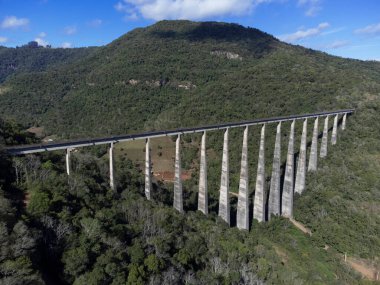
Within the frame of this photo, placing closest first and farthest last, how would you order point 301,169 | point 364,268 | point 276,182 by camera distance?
point 364,268 → point 276,182 → point 301,169

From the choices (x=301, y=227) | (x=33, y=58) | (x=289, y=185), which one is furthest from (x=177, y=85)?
(x=33, y=58)

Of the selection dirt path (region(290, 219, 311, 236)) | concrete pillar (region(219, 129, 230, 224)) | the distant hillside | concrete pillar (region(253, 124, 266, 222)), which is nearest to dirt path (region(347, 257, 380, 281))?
dirt path (region(290, 219, 311, 236))

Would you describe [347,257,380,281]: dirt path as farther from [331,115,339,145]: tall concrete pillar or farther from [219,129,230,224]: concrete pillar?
[331,115,339,145]: tall concrete pillar

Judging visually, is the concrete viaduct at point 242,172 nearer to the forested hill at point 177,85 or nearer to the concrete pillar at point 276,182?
the concrete pillar at point 276,182

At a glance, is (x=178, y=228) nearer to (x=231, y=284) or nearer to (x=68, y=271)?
(x=231, y=284)

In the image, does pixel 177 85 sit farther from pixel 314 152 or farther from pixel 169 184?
pixel 314 152

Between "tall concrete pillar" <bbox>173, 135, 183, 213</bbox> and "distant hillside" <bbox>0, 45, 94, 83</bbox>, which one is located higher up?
"distant hillside" <bbox>0, 45, 94, 83</bbox>

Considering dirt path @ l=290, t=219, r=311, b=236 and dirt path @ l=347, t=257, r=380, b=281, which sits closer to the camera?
dirt path @ l=347, t=257, r=380, b=281
